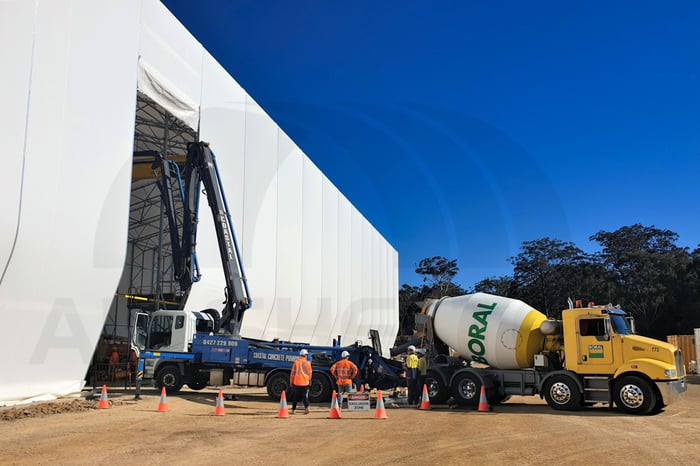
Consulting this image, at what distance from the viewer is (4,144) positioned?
1409cm

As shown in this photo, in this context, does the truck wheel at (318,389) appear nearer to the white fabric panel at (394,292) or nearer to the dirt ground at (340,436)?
the dirt ground at (340,436)

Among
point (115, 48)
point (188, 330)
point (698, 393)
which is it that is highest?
point (115, 48)

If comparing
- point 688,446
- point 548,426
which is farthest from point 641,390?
point 688,446

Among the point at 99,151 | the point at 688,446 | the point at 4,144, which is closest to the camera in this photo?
the point at 688,446

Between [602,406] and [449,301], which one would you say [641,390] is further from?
[449,301]

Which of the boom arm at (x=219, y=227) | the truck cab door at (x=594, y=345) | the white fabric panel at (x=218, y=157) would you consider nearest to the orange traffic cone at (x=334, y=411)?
the truck cab door at (x=594, y=345)

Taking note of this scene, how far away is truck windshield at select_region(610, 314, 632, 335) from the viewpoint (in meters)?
15.5

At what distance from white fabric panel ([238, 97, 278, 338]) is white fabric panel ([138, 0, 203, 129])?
15.7ft

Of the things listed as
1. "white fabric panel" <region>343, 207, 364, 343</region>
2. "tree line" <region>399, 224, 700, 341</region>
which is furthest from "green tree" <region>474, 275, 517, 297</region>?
"white fabric panel" <region>343, 207, 364, 343</region>

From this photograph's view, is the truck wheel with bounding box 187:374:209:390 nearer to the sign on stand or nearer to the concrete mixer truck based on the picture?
the sign on stand

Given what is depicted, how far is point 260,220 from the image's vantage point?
3000 centimetres

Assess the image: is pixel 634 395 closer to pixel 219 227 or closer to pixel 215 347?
pixel 215 347

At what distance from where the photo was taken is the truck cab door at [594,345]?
15.2 meters

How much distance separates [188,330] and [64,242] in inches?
203
